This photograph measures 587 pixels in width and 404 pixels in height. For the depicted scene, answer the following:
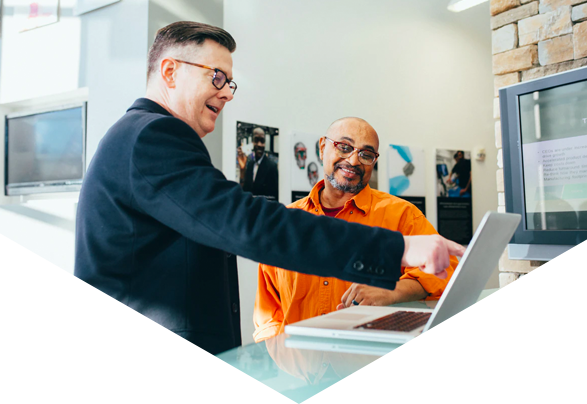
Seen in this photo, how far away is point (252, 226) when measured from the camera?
3.30ft

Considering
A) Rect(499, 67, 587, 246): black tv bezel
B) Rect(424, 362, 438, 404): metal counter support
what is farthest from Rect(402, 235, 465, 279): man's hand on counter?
Rect(499, 67, 587, 246): black tv bezel

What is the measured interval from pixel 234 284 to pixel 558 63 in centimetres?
198

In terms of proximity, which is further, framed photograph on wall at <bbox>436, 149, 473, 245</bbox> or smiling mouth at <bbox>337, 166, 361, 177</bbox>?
framed photograph on wall at <bbox>436, 149, 473, 245</bbox>

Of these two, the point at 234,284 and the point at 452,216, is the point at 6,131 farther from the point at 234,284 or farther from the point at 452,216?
the point at 452,216

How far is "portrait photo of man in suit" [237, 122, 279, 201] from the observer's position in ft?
13.7

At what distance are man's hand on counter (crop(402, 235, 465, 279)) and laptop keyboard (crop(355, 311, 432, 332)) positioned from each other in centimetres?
13

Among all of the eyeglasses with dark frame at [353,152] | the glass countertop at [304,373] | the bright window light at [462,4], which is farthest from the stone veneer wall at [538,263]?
the bright window light at [462,4]

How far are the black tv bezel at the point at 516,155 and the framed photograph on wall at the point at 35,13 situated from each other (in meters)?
3.37

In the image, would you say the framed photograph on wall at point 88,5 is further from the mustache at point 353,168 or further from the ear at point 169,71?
the ear at point 169,71

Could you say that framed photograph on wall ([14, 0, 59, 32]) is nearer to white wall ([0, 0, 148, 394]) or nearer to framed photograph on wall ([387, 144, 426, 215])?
white wall ([0, 0, 148, 394])

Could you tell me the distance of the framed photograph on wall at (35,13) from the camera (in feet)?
13.1

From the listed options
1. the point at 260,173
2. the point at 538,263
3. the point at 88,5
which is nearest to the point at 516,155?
the point at 538,263

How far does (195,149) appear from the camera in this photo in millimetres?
1105

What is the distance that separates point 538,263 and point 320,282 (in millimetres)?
1195
